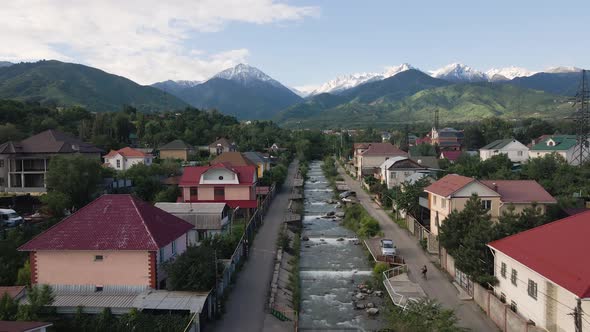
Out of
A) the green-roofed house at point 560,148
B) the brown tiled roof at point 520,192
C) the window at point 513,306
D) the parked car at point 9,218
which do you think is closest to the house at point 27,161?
the parked car at point 9,218

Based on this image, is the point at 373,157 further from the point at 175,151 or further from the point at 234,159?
the point at 175,151

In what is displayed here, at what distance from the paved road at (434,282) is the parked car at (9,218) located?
76.7ft

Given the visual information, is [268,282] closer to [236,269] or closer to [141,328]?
[236,269]

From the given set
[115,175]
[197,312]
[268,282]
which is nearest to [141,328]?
[197,312]

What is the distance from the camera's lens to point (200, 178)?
37.7 m

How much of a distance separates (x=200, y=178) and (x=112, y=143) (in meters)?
36.4

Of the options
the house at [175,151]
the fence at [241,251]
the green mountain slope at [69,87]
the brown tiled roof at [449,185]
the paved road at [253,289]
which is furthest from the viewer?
the green mountain slope at [69,87]

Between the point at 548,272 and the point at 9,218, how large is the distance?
29.8 m

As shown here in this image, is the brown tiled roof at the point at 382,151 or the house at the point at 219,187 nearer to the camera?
the house at the point at 219,187

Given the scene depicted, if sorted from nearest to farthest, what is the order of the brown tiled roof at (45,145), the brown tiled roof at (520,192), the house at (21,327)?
the house at (21,327)
the brown tiled roof at (520,192)
the brown tiled roof at (45,145)

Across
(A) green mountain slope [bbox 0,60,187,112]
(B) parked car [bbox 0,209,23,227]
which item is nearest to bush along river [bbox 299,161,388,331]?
(B) parked car [bbox 0,209,23,227]

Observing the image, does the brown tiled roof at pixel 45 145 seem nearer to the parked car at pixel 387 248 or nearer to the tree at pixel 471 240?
the parked car at pixel 387 248

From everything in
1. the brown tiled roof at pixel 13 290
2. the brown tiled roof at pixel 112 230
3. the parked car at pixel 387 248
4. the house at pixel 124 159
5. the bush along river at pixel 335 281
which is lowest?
the bush along river at pixel 335 281

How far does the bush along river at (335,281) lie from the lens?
784 inches
